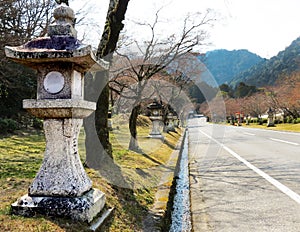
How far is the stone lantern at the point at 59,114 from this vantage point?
12.4 ft

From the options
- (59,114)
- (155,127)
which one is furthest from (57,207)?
(155,127)

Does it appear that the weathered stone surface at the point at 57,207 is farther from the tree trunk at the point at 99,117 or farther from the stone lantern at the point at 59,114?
the tree trunk at the point at 99,117

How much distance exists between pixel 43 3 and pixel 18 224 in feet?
39.9

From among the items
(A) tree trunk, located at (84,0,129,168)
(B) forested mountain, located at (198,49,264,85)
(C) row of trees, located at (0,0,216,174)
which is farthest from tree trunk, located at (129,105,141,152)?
(B) forested mountain, located at (198,49,264,85)

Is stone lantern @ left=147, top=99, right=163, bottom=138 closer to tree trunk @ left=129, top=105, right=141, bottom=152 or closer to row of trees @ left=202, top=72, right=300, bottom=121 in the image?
tree trunk @ left=129, top=105, right=141, bottom=152

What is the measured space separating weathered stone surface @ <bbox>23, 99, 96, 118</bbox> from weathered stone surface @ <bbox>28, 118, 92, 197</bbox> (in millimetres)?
99

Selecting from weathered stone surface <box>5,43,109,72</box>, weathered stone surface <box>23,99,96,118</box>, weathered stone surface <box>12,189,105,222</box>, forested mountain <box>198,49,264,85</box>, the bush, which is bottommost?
weathered stone surface <box>12,189,105,222</box>

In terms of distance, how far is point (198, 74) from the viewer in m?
27.7

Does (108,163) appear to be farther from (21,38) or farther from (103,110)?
(21,38)

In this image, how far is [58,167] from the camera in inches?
156

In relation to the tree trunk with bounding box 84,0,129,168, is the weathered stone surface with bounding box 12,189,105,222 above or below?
below

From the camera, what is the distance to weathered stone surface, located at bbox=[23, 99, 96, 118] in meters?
3.80

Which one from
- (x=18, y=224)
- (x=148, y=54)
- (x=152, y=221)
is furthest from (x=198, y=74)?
(x=18, y=224)

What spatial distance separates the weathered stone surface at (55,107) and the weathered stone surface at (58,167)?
99mm
